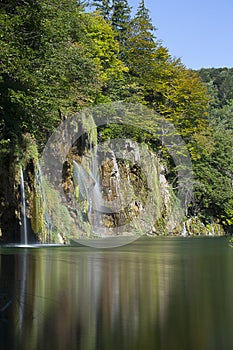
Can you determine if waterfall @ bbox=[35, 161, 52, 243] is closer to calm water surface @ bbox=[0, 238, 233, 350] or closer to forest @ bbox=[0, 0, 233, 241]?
forest @ bbox=[0, 0, 233, 241]

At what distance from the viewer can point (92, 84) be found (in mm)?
29375

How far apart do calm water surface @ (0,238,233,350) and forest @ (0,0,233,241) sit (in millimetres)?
6958

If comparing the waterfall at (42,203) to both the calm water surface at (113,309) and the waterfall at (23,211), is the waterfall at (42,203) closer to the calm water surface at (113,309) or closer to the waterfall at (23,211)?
the waterfall at (23,211)

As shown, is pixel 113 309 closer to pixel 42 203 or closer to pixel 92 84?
pixel 42 203

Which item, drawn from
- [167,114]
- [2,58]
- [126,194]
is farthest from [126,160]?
[2,58]

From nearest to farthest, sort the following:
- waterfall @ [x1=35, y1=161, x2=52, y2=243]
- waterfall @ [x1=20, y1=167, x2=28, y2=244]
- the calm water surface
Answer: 1. the calm water surface
2. waterfall @ [x1=20, y1=167, x2=28, y2=244]
3. waterfall @ [x1=35, y1=161, x2=52, y2=243]

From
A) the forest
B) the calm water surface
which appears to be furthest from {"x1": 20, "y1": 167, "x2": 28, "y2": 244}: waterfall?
the calm water surface

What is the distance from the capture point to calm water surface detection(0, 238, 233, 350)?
5.03 metres

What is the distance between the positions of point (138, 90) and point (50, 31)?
85.5ft

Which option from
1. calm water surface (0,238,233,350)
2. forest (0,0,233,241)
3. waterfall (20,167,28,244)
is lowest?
calm water surface (0,238,233,350)

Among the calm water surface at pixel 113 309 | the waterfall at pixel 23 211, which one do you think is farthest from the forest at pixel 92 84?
the calm water surface at pixel 113 309

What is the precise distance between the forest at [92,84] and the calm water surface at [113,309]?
6958 mm

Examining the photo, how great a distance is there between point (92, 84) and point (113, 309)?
23.8 metres

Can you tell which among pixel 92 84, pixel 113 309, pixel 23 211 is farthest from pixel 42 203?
pixel 113 309
